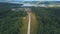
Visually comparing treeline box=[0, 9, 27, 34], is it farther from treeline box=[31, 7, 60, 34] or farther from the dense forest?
treeline box=[31, 7, 60, 34]

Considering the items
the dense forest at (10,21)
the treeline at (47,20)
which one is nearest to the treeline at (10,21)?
the dense forest at (10,21)

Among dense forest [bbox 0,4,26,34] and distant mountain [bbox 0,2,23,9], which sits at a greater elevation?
distant mountain [bbox 0,2,23,9]

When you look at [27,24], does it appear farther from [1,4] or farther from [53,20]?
[1,4]

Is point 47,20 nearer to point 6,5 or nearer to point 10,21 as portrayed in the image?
point 10,21


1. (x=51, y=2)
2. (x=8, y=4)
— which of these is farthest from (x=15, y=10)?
(x=51, y=2)

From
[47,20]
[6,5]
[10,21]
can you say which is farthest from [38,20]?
[6,5]

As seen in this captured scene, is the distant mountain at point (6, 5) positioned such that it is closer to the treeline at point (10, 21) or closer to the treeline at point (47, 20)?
the treeline at point (10, 21)

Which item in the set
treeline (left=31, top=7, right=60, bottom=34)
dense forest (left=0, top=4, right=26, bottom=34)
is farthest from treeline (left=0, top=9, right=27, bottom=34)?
treeline (left=31, top=7, right=60, bottom=34)
